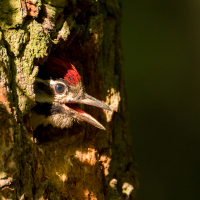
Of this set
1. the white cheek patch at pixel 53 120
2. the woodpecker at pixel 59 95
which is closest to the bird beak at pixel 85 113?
the woodpecker at pixel 59 95

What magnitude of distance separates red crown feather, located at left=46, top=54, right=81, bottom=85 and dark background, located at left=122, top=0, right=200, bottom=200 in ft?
12.0

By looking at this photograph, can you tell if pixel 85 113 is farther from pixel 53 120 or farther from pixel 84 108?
pixel 53 120

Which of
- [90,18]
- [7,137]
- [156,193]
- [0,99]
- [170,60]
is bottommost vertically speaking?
[156,193]

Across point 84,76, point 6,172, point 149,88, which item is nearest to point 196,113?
point 149,88

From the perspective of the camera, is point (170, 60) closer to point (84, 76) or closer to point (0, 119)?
point (84, 76)

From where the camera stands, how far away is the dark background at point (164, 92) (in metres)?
6.44

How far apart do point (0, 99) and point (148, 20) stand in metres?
5.11

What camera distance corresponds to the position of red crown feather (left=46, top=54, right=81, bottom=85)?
2892 millimetres

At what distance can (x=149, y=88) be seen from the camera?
6633 millimetres

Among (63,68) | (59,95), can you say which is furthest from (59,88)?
(63,68)

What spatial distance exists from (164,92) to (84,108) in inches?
150

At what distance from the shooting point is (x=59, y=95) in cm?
303

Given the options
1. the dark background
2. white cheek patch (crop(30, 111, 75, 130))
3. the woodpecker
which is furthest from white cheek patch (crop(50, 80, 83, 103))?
the dark background

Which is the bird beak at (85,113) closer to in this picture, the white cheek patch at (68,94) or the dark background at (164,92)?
the white cheek patch at (68,94)
